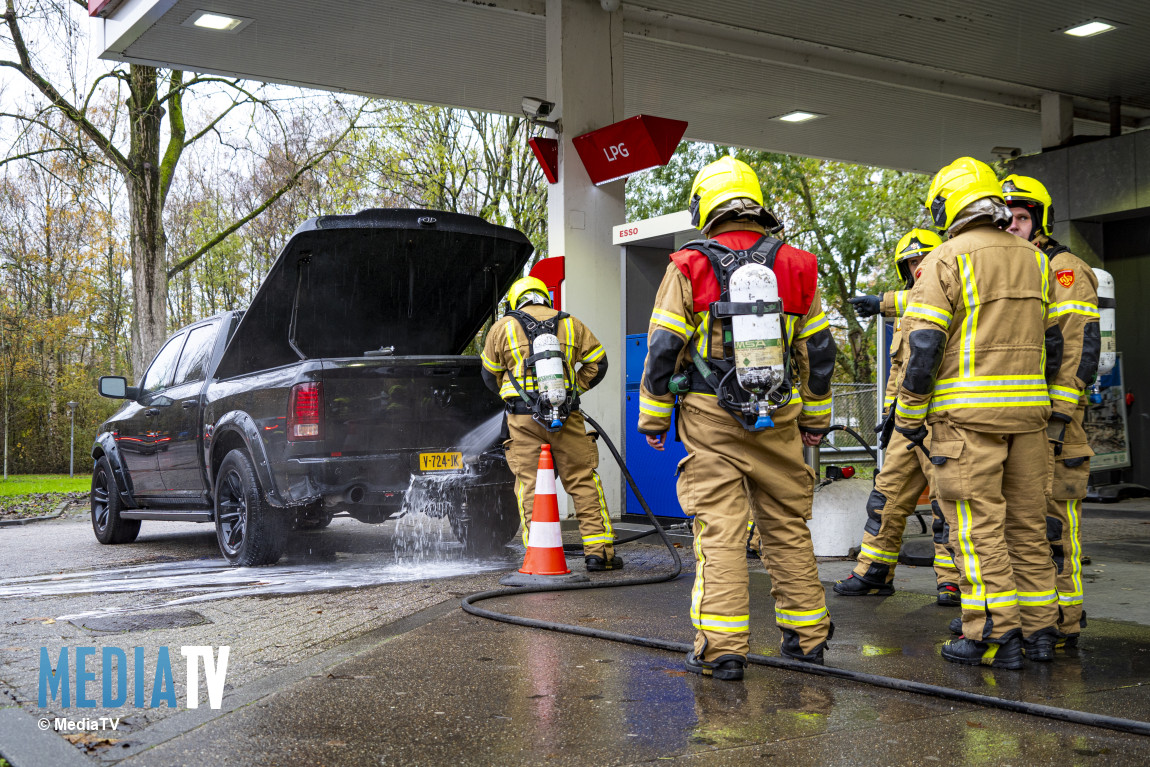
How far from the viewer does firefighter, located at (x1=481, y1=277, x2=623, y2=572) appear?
7.08 m

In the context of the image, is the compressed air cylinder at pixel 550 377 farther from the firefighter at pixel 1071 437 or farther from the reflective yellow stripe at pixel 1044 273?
the reflective yellow stripe at pixel 1044 273

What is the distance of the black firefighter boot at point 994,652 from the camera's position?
4211mm

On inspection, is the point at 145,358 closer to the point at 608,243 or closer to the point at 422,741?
the point at 608,243

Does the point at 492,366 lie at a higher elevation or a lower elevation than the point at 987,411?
higher

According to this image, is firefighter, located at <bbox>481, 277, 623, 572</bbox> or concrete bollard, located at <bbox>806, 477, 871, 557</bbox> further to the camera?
concrete bollard, located at <bbox>806, 477, 871, 557</bbox>

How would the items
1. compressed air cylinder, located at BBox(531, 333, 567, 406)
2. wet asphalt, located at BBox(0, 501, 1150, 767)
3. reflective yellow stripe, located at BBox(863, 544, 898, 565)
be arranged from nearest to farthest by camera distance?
wet asphalt, located at BBox(0, 501, 1150, 767) → reflective yellow stripe, located at BBox(863, 544, 898, 565) → compressed air cylinder, located at BBox(531, 333, 567, 406)

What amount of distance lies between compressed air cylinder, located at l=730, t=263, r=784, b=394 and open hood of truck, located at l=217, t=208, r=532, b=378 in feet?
11.9

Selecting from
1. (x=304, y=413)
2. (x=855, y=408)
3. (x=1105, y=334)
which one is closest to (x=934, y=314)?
(x=1105, y=334)

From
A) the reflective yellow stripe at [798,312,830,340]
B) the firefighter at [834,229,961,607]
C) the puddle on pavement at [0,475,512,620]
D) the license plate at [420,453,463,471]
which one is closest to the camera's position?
the reflective yellow stripe at [798,312,830,340]

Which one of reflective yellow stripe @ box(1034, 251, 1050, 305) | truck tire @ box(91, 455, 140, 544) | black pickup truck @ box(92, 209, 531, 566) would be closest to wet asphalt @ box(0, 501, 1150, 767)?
black pickup truck @ box(92, 209, 531, 566)

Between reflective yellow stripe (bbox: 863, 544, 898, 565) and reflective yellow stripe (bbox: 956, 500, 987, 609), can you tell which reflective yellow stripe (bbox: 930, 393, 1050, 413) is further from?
reflective yellow stripe (bbox: 863, 544, 898, 565)

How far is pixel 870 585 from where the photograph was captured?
5984mm

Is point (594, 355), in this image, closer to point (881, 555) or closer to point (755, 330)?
point (881, 555)

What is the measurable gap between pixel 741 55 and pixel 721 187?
855 centimetres
